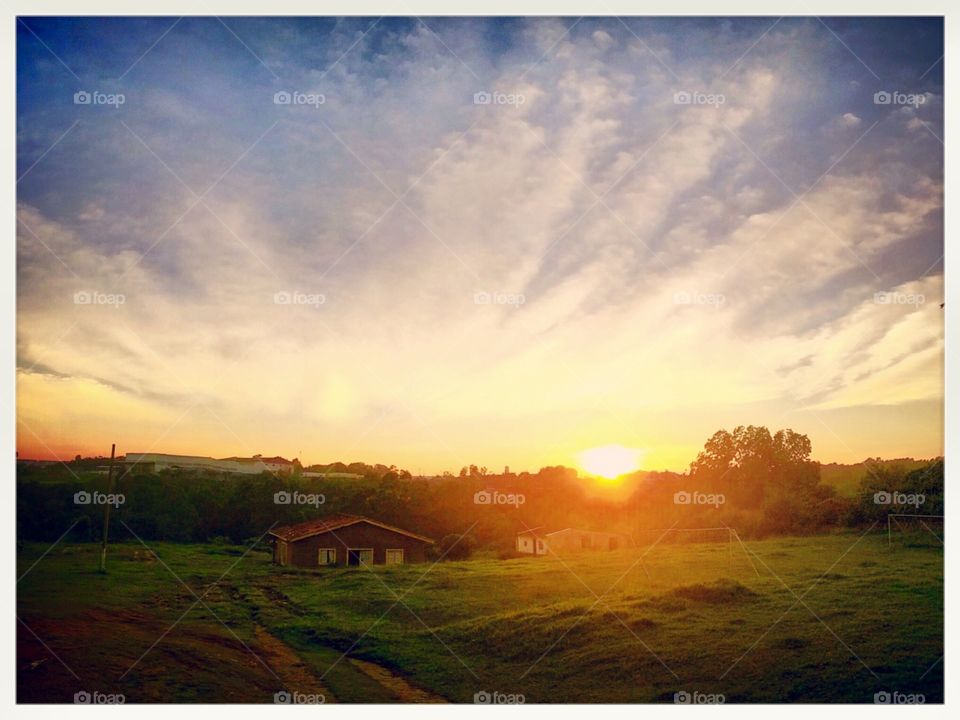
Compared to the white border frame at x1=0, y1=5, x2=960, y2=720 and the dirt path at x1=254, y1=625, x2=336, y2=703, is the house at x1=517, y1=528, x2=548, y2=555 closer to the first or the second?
the white border frame at x1=0, y1=5, x2=960, y2=720

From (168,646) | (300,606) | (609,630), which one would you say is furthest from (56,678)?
(609,630)

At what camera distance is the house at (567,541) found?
6.76m

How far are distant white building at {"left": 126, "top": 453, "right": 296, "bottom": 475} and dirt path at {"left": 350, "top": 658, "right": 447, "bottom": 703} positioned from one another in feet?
6.31

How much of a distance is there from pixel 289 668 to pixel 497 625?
186 centimetres

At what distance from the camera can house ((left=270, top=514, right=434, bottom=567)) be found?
6699 millimetres

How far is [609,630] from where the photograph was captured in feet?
20.8

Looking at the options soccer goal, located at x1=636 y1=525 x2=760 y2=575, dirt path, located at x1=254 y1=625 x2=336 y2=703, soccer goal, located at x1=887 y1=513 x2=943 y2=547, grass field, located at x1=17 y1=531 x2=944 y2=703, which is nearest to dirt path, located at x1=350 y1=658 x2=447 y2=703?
grass field, located at x1=17 y1=531 x2=944 y2=703

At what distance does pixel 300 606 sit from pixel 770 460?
15.2 ft

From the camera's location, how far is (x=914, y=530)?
6.59 metres

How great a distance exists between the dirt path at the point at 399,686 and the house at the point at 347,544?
37.3 inches

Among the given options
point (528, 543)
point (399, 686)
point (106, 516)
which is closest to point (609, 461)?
point (528, 543)

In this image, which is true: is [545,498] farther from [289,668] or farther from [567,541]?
[289,668]

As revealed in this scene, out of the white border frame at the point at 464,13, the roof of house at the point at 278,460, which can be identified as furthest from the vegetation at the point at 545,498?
the white border frame at the point at 464,13

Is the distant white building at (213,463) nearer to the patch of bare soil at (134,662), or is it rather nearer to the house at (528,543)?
the patch of bare soil at (134,662)
